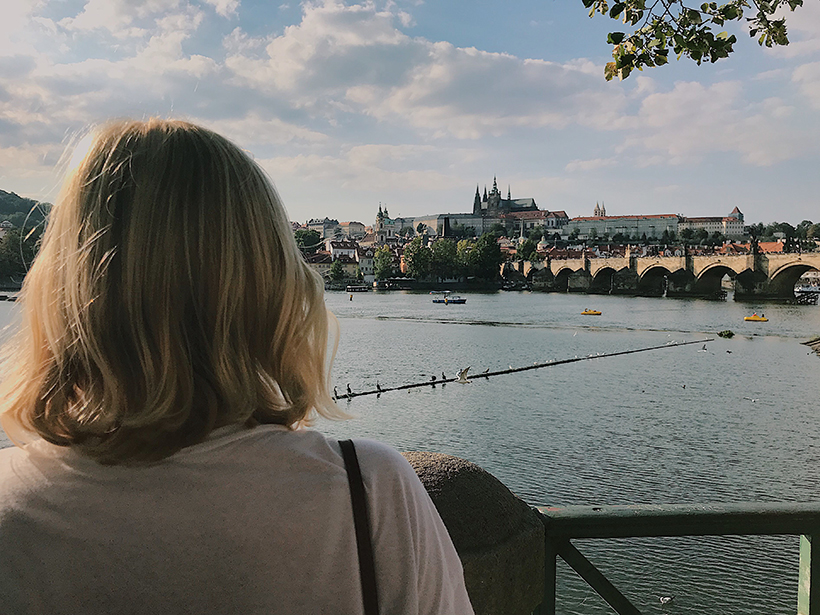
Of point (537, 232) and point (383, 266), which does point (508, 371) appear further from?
point (537, 232)

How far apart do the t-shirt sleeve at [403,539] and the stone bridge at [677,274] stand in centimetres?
5112

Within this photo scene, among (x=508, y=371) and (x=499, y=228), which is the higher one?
(x=499, y=228)

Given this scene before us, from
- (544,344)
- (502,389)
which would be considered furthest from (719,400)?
(544,344)

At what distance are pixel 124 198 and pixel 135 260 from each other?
0.25 ft

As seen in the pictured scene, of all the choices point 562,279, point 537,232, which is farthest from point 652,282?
point 537,232

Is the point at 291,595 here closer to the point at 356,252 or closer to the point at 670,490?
the point at 670,490

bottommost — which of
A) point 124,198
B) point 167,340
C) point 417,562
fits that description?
point 417,562

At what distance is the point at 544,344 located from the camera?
86.4 ft

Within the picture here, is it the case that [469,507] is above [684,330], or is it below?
above

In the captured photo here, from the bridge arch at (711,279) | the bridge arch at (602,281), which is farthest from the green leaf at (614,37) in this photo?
the bridge arch at (602,281)

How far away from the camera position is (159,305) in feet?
2.45

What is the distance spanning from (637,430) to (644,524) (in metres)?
11.4

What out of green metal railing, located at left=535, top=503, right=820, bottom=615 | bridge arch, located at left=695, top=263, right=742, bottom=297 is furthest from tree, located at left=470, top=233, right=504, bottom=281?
green metal railing, located at left=535, top=503, right=820, bottom=615

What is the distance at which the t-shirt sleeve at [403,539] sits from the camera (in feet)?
2.39
